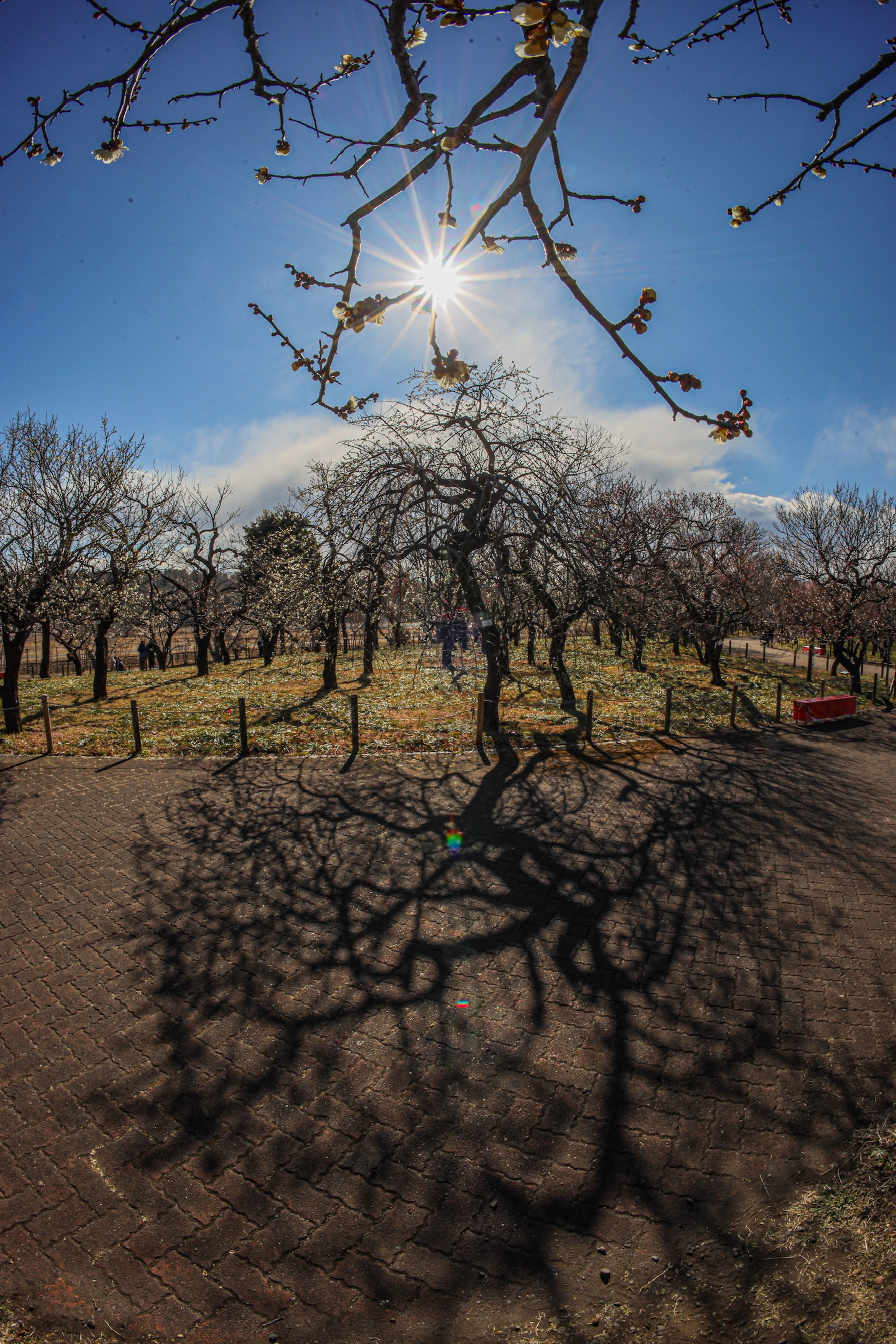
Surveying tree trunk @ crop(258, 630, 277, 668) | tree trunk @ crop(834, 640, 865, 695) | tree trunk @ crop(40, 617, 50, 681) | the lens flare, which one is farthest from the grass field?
the lens flare

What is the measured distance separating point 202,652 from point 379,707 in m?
12.7

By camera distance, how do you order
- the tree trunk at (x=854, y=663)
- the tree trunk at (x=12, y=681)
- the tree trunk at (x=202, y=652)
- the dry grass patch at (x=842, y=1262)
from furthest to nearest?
the tree trunk at (x=202, y=652)
the tree trunk at (x=854, y=663)
the tree trunk at (x=12, y=681)
the dry grass patch at (x=842, y=1262)

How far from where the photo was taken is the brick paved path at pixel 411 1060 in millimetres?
2672

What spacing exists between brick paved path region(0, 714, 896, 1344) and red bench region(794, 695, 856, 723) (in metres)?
8.48

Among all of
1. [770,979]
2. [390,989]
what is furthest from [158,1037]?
[770,979]

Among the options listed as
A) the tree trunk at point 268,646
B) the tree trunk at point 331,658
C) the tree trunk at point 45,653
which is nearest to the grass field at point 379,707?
the tree trunk at point 331,658

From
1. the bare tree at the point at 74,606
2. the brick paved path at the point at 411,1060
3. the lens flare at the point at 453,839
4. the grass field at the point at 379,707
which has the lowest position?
the brick paved path at the point at 411,1060

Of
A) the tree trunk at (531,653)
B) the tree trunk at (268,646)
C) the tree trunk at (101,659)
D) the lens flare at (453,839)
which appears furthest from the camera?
the tree trunk at (268,646)

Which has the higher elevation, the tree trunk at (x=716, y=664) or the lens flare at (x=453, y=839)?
the tree trunk at (x=716, y=664)

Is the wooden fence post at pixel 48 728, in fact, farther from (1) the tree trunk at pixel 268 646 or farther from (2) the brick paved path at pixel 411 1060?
(1) the tree trunk at pixel 268 646

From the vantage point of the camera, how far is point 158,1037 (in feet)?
13.3

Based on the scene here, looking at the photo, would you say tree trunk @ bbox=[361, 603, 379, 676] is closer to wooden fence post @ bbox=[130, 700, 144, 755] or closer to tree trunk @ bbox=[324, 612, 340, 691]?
tree trunk @ bbox=[324, 612, 340, 691]

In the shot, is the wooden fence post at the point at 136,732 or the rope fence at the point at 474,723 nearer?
the wooden fence post at the point at 136,732

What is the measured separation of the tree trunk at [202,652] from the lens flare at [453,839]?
1834cm
